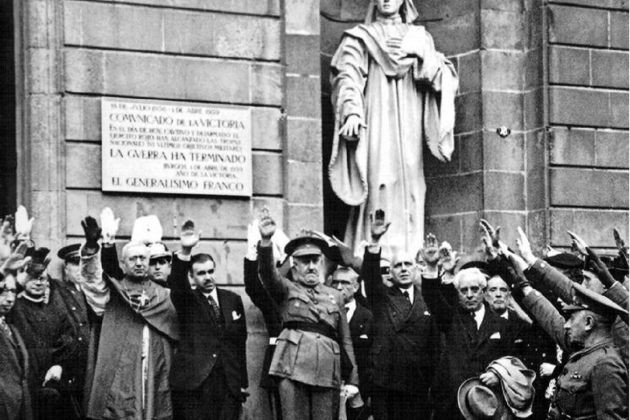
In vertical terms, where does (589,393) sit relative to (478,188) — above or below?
below

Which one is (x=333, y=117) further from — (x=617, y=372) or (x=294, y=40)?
(x=617, y=372)

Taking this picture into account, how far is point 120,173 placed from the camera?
17953 mm

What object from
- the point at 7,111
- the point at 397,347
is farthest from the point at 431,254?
the point at 7,111

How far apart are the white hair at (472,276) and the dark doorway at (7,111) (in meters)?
4.78

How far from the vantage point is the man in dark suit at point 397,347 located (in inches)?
670

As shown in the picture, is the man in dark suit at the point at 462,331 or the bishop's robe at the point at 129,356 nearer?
the bishop's robe at the point at 129,356

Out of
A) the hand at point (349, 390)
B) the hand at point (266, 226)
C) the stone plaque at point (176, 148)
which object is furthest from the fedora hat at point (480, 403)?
the stone plaque at point (176, 148)

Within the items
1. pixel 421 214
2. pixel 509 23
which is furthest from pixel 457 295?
pixel 509 23

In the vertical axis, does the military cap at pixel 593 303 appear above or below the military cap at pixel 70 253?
below

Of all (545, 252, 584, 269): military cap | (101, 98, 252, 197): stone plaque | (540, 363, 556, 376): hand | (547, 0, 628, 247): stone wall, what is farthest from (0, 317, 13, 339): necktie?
(547, 0, 628, 247): stone wall

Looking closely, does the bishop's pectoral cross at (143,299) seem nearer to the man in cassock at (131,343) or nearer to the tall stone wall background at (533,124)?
the man in cassock at (131,343)

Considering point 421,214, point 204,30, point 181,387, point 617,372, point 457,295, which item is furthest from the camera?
point 421,214

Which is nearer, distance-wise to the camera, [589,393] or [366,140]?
[589,393]

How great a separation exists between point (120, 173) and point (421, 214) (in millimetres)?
3681
